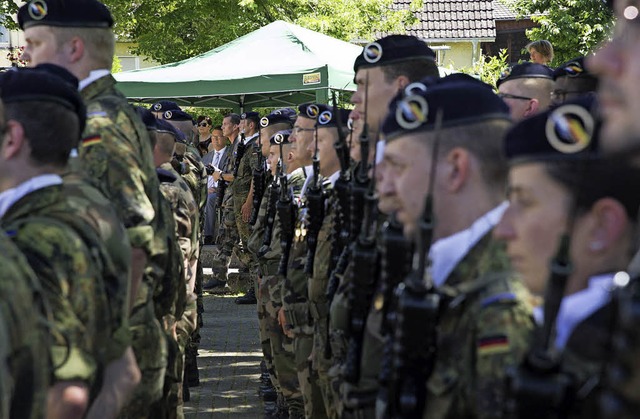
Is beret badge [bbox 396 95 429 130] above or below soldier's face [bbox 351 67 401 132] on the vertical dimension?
above

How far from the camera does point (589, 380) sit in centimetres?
230

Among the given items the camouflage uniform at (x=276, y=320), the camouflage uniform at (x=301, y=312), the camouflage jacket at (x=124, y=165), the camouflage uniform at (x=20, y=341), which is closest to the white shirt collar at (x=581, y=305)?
the camouflage uniform at (x=20, y=341)

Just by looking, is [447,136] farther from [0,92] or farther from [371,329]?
[0,92]

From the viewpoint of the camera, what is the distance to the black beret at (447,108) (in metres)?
3.38

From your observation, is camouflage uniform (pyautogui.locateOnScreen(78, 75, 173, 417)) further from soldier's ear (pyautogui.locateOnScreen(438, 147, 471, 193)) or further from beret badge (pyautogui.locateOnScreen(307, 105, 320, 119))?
beret badge (pyautogui.locateOnScreen(307, 105, 320, 119))

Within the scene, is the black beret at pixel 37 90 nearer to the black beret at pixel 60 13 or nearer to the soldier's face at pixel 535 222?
the black beret at pixel 60 13

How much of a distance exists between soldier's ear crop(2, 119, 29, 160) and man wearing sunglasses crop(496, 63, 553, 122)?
369cm

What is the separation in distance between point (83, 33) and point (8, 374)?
2871 millimetres

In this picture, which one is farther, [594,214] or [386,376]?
[386,376]

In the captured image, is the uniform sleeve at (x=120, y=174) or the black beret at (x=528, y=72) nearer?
the uniform sleeve at (x=120, y=174)

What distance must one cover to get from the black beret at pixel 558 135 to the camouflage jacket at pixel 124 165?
90.3 inches

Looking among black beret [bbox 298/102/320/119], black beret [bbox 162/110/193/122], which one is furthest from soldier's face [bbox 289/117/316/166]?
black beret [bbox 162/110/193/122]

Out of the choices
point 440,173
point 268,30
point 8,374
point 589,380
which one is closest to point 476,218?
point 440,173

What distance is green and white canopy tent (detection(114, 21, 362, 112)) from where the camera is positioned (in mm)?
13055
